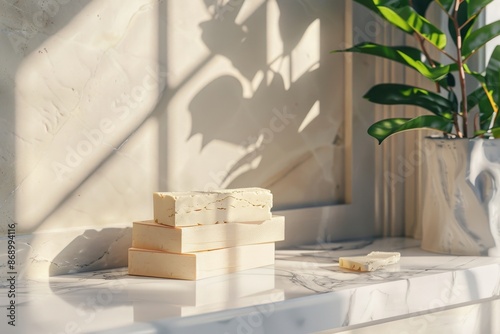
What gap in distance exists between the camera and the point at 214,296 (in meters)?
1.19

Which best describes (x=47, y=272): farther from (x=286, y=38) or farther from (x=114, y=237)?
(x=286, y=38)

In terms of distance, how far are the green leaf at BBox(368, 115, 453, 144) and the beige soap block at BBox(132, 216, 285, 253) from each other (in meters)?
0.24

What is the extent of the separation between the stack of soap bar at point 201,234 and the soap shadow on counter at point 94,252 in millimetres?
72

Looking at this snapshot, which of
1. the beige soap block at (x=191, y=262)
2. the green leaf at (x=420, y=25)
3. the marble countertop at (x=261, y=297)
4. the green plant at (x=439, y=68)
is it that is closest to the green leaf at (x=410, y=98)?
the green plant at (x=439, y=68)

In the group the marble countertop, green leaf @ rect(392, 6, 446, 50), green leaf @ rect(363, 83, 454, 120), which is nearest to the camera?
the marble countertop

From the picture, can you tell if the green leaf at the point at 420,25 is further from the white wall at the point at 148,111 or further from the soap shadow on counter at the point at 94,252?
the soap shadow on counter at the point at 94,252

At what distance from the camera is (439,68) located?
1.44 metres

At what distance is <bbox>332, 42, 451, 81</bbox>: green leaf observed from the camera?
1.44 metres

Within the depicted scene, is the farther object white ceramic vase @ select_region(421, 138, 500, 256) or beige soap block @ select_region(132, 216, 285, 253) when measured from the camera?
white ceramic vase @ select_region(421, 138, 500, 256)

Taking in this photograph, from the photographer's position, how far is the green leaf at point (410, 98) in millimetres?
1546

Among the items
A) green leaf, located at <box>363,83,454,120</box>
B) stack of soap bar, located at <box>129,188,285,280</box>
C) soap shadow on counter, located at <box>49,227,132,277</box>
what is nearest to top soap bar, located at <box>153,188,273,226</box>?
stack of soap bar, located at <box>129,188,285,280</box>

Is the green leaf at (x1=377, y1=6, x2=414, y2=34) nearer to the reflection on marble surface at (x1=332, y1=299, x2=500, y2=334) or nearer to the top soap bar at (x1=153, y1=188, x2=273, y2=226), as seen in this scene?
the top soap bar at (x1=153, y1=188, x2=273, y2=226)

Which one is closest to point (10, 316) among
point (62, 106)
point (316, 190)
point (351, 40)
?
point (62, 106)

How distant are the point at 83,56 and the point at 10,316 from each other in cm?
48
